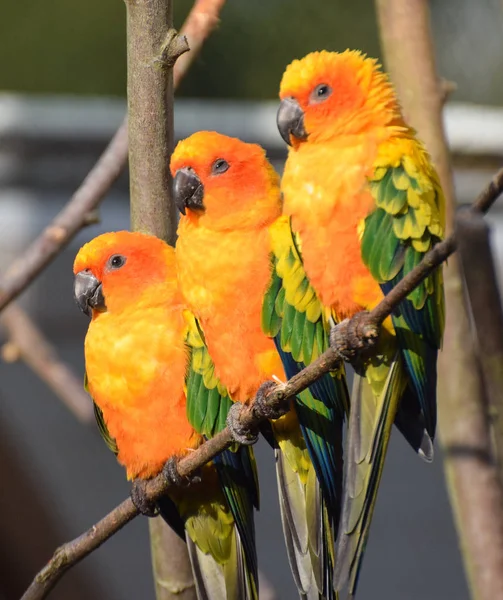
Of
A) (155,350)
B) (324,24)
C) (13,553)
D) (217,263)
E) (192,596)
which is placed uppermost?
(324,24)

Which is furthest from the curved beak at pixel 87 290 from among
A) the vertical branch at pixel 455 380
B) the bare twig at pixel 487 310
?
the bare twig at pixel 487 310

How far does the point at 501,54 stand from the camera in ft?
29.9

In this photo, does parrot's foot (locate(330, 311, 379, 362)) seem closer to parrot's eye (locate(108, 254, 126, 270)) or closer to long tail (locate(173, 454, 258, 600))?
long tail (locate(173, 454, 258, 600))

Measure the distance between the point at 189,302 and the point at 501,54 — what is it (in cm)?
769

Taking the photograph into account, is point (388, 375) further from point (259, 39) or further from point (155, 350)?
point (259, 39)

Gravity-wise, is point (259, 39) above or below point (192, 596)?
above

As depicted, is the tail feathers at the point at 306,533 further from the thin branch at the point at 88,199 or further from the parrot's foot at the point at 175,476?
the thin branch at the point at 88,199

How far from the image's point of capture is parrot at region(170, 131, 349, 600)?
Result: 2104 millimetres

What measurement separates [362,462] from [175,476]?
1.52 feet

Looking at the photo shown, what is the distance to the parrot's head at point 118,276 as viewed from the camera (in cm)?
232

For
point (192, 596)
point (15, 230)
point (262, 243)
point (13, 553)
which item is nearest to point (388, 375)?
point (262, 243)

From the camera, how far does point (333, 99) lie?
220 centimetres

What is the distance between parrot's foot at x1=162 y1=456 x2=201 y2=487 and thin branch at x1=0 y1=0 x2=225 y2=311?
1.94 ft

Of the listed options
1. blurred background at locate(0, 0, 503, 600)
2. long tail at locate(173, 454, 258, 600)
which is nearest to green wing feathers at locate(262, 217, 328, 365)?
long tail at locate(173, 454, 258, 600)
